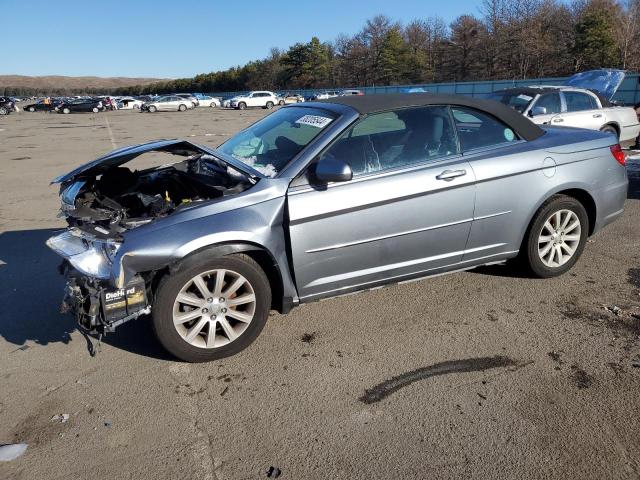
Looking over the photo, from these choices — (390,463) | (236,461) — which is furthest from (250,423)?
(390,463)

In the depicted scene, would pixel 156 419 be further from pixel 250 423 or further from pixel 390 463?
pixel 390 463

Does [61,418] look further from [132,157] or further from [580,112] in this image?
[580,112]

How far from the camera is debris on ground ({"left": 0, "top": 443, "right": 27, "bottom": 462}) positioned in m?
2.57

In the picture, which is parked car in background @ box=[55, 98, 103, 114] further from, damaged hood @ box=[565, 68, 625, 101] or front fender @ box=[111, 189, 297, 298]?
front fender @ box=[111, 189, 297, 298]

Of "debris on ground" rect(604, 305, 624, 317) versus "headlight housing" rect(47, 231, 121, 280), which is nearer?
"headlight housing" rect(47, 231, 121, 280)

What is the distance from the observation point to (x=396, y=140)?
12.9 feet

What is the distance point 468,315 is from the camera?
13.0 feet

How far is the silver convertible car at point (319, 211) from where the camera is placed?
10.5 ft

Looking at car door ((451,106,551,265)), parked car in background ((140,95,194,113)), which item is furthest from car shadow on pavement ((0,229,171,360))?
parked car in background ((140,95,194,113))

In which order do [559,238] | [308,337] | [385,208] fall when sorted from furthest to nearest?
[559,238] → [308,337] → [385,208]

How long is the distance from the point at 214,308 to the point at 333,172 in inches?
46.7

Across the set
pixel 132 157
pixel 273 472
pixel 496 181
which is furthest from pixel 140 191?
pixel 496 181

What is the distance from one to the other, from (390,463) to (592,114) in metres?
10.2

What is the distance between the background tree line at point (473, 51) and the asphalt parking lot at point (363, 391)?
164 feet
